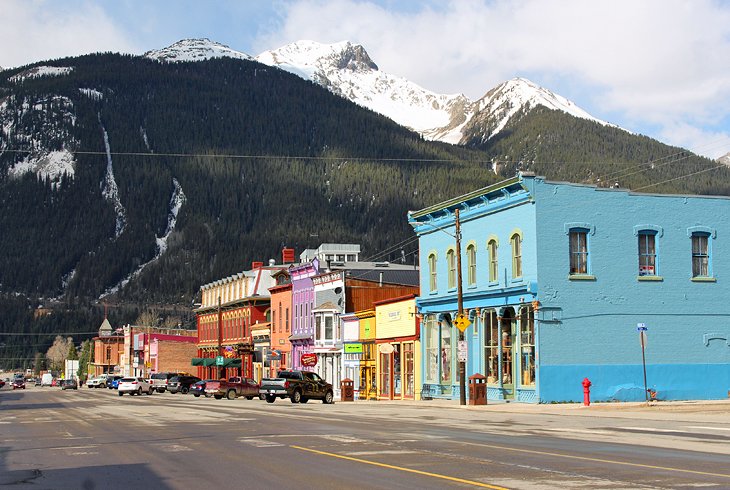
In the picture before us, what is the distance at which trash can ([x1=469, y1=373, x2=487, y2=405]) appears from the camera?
48375 millimetres

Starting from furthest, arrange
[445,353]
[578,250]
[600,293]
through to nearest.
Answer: [445,353] → [578,250] → [600,293]

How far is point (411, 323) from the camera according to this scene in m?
63.0

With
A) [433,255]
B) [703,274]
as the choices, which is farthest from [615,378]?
[433,255]

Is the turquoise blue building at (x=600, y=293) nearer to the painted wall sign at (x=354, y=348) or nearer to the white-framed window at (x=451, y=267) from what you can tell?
the white-framed window at (x=451, y=267)

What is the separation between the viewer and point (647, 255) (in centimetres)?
5009

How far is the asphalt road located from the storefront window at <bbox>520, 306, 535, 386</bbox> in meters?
→ 10.4

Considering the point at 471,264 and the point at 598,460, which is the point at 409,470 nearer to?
the point at 598,460

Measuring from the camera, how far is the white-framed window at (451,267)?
187 feet

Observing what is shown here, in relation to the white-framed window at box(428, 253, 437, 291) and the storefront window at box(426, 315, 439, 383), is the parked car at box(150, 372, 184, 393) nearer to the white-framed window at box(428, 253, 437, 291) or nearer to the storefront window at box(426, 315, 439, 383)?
the storefront window at box(426, 315, 439, 383)

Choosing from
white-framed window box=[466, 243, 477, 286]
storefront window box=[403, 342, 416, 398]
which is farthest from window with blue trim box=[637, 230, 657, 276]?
storefront window box=[403, 342, 416, 398]

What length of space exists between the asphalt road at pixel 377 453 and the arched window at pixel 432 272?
22.7 meters

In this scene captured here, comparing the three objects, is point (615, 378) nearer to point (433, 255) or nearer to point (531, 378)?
point (531, 378)

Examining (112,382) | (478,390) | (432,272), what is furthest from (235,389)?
(112,382)

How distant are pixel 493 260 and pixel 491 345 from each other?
406cm
